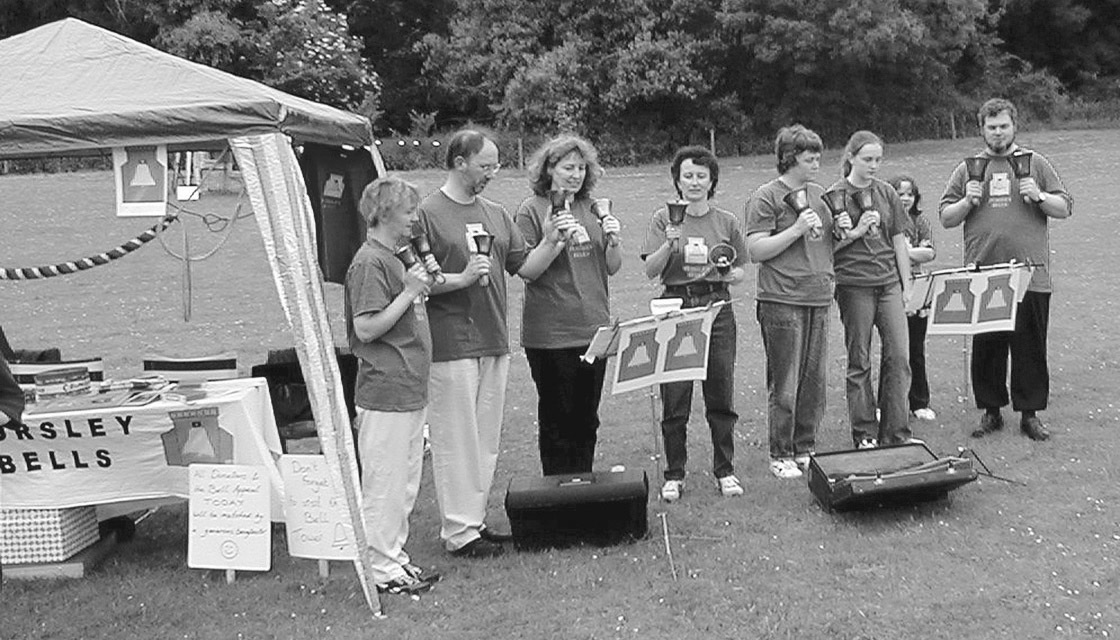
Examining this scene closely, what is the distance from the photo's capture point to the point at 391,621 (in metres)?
4.34

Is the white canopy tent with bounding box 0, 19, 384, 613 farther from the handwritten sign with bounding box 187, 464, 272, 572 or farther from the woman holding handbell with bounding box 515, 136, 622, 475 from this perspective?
the woman holding handbell with bounding box 515, 136, 622, 475

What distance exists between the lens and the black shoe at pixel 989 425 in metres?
6.64

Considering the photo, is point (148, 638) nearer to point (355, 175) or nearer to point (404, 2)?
point (355, 175)

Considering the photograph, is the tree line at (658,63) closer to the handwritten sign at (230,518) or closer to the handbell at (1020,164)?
the handbell at (1020,164)

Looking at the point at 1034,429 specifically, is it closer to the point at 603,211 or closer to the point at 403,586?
the point at 603,211

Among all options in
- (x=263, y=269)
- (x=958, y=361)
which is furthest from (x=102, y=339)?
(x=958, y=361)

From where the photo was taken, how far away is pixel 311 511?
15.8 ft

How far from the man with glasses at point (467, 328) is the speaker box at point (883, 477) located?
1590 mm

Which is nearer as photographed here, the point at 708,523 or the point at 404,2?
the point at 708,523

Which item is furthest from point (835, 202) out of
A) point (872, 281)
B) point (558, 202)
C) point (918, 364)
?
point (918, 364)

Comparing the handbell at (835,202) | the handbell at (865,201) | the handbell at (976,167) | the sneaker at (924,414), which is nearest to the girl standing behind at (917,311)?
the sneaker at (924,414)

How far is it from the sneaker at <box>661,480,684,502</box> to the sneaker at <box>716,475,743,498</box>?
0.74ft

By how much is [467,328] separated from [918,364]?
3.54 meters

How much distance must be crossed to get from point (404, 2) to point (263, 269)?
2328 cm
